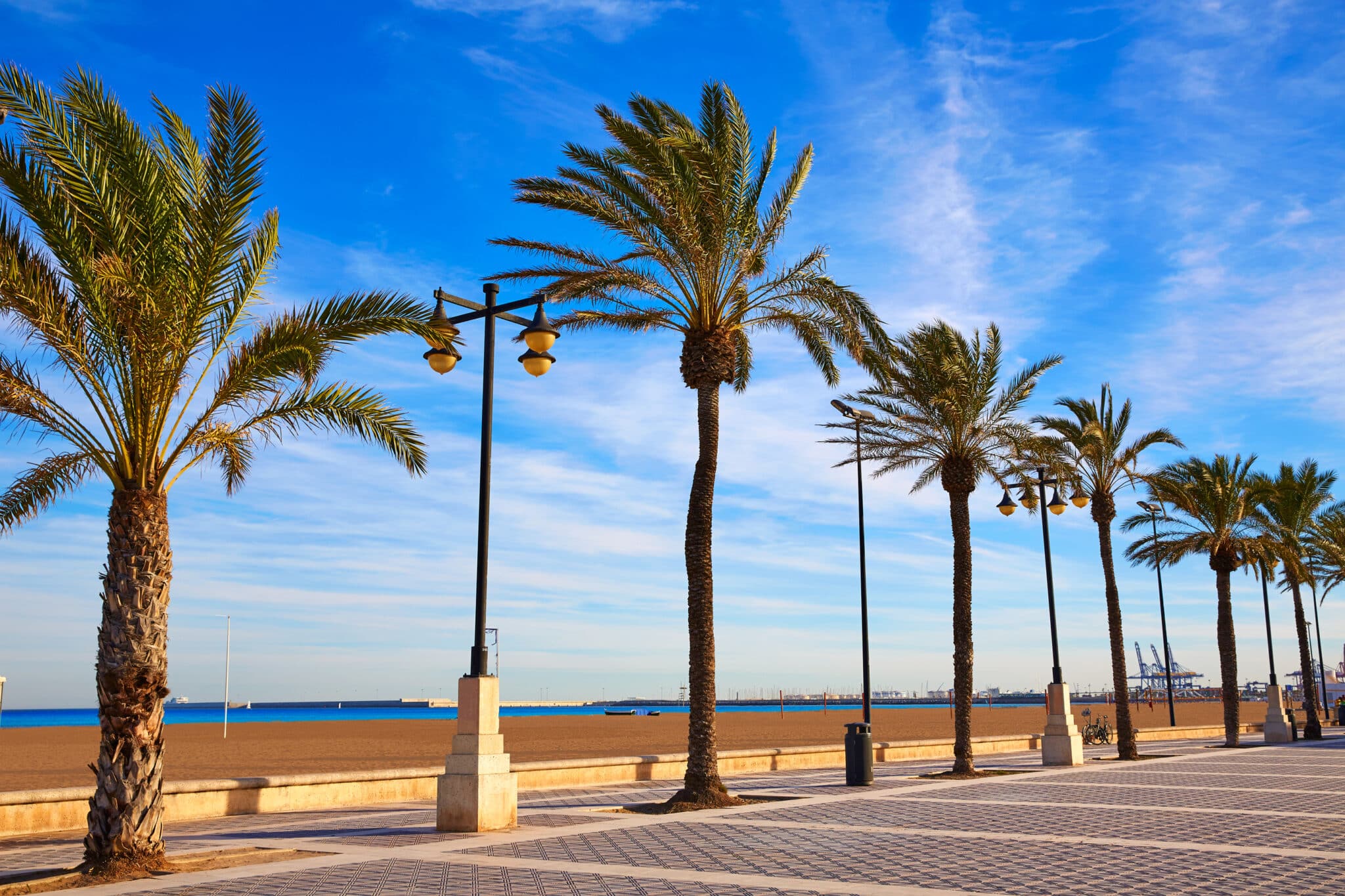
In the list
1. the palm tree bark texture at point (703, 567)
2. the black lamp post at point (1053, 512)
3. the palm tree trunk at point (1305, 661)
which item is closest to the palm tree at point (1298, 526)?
the palm tree trunk at point (1305, 661)

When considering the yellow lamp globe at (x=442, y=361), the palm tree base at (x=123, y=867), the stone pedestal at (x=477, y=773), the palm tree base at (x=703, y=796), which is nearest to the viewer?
the palm tree base at (x=123, y=867)

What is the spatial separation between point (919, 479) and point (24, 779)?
2344 centimetres

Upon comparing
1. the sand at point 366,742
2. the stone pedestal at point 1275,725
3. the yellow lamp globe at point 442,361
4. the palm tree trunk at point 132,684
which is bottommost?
the sand at point 366,742

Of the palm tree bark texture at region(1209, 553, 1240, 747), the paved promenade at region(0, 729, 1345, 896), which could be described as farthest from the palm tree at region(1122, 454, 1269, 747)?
the paved promenade at region(0, 729, 1345, 896)

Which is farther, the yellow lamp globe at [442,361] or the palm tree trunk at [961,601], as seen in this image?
the palm tree trunk at [961,601]

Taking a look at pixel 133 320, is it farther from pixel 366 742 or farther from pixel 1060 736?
pixel 366 742

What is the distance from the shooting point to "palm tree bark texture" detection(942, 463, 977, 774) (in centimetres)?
2395

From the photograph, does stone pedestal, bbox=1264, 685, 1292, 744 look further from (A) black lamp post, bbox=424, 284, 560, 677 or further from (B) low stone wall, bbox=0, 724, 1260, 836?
(A) black lamp post, bbox=424, 284, 560, 677

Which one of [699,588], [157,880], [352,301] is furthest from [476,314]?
[157,880]

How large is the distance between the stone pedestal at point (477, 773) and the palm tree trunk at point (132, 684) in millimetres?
3570

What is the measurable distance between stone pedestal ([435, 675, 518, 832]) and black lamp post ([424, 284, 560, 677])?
0.33 metres

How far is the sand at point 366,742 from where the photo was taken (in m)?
28.3

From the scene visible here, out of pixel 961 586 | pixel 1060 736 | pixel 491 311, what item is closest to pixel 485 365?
pixel 491 311

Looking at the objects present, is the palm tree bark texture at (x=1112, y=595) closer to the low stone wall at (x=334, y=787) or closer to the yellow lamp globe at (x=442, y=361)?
the low stone wall at (x=334, y=787)
